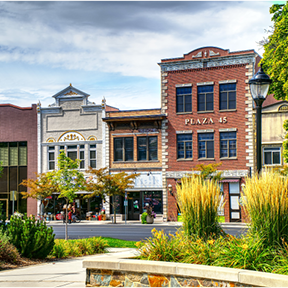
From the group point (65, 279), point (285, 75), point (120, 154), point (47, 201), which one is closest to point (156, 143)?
point (120, 154)

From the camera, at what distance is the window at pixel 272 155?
32969 mm

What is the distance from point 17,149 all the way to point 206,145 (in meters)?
18.8

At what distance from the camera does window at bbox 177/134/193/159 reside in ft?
117

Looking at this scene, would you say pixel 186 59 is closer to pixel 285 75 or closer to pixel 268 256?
pixel 285 75

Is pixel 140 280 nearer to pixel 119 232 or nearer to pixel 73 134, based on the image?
pixel 119 232

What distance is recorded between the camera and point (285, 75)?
21.3 meters

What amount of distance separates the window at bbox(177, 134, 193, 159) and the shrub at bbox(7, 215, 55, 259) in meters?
23.5

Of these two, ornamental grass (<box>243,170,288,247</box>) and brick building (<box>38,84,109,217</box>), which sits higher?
brick building (<box>38,84,109,217</box>)

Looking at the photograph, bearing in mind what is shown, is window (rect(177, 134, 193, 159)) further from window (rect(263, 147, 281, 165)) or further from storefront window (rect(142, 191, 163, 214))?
window (rect(263, 147, 281, 165))

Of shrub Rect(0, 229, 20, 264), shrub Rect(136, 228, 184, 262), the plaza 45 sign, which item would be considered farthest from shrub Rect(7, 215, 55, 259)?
the plaza 45 sign

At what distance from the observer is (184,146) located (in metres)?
35.7

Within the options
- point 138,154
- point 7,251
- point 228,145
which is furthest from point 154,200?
point 7,251

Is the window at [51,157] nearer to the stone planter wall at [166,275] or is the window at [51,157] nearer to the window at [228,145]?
the window at [228,145]

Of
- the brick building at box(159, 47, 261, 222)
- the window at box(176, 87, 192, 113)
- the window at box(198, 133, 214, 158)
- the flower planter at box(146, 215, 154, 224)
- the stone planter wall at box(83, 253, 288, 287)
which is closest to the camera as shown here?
the stone planter wall at box(83, 253, 288, 287)
